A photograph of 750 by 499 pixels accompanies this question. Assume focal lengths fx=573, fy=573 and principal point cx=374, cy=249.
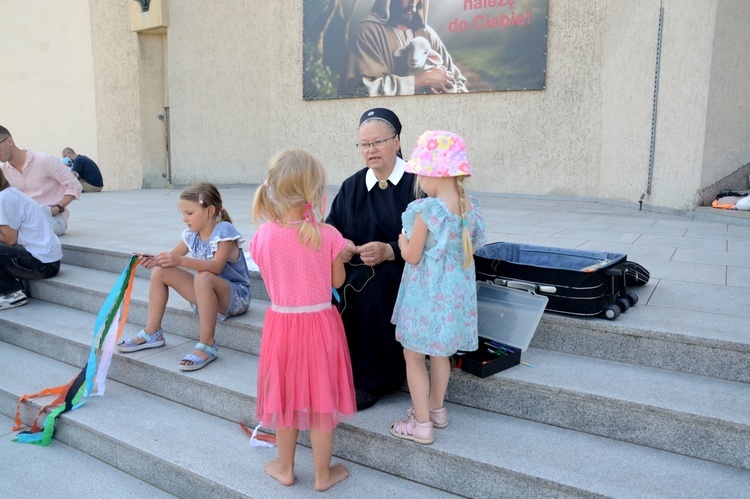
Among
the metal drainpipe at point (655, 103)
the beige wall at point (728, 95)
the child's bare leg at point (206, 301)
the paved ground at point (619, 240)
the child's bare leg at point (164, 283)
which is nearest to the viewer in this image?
the paved ground at point (619, 240)

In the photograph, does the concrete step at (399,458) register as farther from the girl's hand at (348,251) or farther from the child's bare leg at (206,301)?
the girl's hand at (348,251)

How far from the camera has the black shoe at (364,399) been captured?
2568 millimetres

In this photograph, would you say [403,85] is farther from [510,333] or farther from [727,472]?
[727,472]

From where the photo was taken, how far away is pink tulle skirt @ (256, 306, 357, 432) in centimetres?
220

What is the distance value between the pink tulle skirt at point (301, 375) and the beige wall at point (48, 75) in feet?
39.8

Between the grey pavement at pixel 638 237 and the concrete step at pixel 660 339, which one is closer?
the concrete step at pixel 660 339

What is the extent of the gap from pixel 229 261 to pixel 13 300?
7.19ft

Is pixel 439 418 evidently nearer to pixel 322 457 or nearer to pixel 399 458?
pixel 399 458

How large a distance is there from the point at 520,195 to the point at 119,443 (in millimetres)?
7287

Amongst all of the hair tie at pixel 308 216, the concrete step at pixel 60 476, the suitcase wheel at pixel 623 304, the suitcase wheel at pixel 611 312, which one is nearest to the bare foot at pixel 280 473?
the concrete step at pixel 60 476

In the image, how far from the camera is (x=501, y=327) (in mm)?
2865

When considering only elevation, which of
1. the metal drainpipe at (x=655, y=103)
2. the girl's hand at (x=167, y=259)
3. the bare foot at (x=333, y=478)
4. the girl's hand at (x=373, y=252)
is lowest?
the bare foot at (x=333, y=478)

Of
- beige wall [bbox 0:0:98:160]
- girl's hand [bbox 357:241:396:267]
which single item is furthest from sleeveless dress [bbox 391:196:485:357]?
beige wall [bbox 0:0:98:160]

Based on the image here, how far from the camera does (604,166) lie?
318 inches
